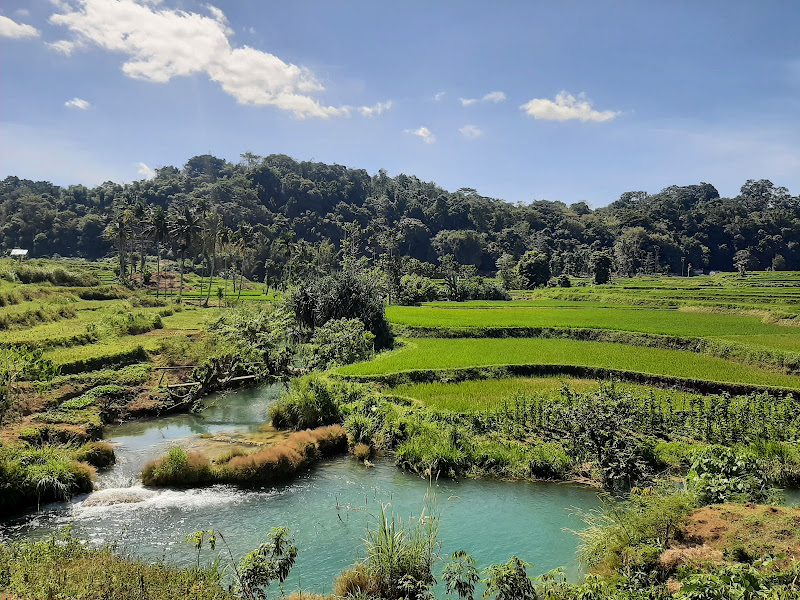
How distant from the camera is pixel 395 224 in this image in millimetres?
113500

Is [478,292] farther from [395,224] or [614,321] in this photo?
[395,224]

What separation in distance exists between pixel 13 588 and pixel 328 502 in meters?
6.46

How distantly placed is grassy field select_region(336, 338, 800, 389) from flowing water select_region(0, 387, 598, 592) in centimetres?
816

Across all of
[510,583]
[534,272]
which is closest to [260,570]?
[510,583]

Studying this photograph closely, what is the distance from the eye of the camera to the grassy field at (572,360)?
19484 millimetres

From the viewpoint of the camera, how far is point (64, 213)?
9012 cm

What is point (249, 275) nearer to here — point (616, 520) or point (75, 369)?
point (75, 369)

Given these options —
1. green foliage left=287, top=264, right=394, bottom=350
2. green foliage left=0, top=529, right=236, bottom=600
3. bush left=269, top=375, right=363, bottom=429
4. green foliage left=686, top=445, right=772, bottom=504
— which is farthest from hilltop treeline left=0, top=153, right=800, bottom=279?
green foliage left=686, top=445, right=772, bottom=504

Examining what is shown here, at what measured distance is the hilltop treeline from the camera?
85500mm

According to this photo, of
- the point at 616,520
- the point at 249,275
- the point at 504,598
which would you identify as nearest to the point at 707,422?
the point at 616,520

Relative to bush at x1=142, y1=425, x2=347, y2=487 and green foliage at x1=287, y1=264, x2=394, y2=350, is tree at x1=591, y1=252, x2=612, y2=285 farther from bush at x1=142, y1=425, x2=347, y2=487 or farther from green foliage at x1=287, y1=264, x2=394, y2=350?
bush at x1=142, y1=425, x2=347, y2=487

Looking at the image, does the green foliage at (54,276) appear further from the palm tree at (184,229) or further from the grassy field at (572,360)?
the grassy field at (572,360)

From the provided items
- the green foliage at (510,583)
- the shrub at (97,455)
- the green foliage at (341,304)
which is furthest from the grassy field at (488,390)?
the green foliage at (341,304)

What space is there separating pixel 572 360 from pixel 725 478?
1249cm
